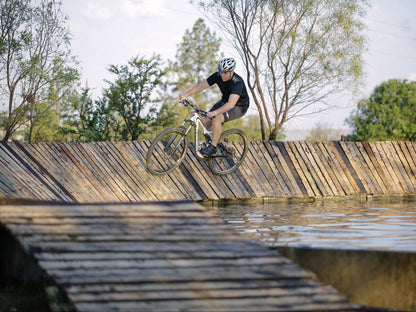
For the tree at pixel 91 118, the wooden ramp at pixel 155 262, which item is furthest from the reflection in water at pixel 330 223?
the tree at pixel 91 118

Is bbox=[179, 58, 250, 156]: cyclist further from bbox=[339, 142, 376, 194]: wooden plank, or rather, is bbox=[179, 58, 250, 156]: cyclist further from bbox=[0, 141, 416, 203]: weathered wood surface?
bbox=[339, 142, 376, 194]: wooden plank

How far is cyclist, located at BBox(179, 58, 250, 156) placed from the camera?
1005cm

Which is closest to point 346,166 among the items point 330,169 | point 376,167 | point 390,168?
point 330,169

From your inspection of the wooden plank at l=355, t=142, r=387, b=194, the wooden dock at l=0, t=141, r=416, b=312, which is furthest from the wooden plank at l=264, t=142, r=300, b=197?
the wooden dock at l=0, t=141, r=416, b=312

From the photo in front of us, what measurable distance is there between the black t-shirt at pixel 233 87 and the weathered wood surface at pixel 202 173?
1.76 m

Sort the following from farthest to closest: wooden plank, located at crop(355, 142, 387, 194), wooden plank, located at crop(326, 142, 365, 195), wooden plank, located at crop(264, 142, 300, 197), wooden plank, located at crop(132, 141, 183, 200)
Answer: wooden plank, located at crop(355, 142, 387, 194), wooden plank, located at crop(326, 142, 365, 195), wooden plank, located at crop(264, 142, 300, 197), wooden plank, located at crop(132, 141, 183, 200)

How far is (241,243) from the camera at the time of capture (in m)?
4.75

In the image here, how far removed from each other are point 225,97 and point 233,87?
1.02 feet

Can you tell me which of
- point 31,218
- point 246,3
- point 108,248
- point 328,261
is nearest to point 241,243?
point 328,261

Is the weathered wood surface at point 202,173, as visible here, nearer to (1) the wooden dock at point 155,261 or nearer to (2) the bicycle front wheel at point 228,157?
(2) the bicycle front wheel at point 228,157

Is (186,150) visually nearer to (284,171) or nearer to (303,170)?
(284,171)

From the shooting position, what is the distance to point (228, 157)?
12.1m

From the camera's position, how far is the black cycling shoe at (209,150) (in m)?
10.6

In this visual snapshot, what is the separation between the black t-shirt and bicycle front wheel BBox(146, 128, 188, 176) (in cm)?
98
